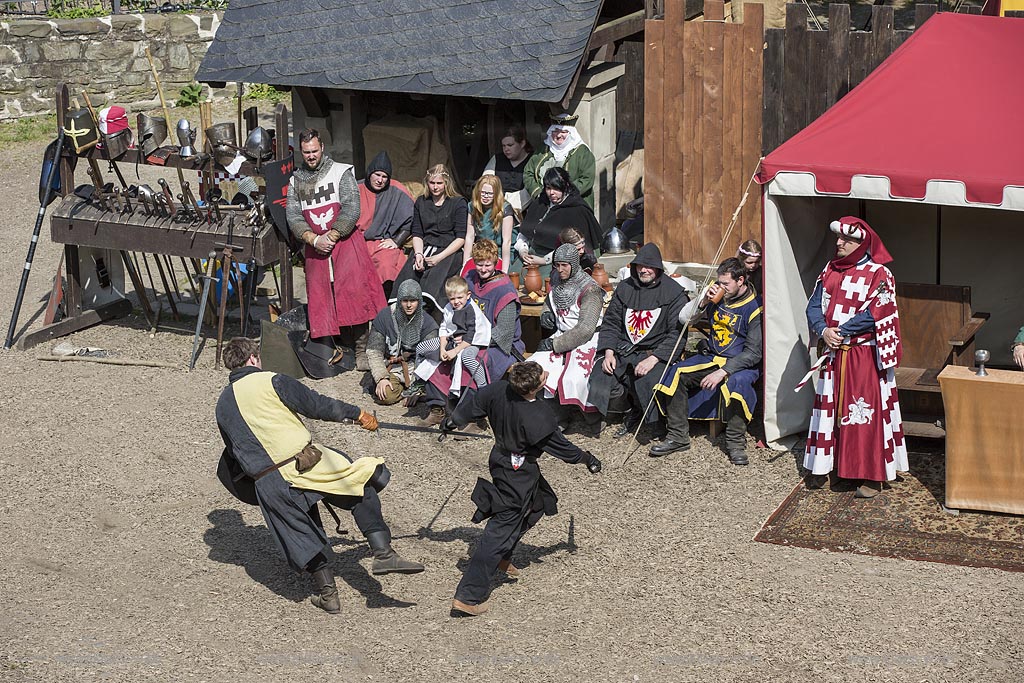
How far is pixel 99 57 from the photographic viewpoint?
17.8 meters

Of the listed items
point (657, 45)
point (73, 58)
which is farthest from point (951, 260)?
point (73, 58)

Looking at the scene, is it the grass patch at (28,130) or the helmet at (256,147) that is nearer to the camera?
the helmet at (256,147)

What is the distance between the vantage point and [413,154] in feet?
37.6

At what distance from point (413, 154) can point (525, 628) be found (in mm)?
5860

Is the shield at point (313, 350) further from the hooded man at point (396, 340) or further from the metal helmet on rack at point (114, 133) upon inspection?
the metal helmet on rack at point (114, 133)

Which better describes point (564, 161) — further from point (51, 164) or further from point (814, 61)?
point (51, 164)

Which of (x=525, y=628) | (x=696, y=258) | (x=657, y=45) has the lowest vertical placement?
(x=525, y=628)

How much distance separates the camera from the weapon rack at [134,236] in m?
10.1

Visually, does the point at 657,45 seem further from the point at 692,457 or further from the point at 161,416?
the point at 161,416

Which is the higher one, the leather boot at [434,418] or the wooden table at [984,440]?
the wooden table at [984,440]

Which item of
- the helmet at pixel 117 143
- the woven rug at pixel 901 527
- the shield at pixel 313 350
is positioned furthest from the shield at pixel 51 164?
the woven rug at pixel 901 527

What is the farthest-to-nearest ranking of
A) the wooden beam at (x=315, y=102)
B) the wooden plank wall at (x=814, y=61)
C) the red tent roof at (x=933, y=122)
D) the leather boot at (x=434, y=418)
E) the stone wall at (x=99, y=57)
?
the stone wall at (x=99, y=57) → the wooden beam at (x=315, y=102) → the wooden plank wall at (x=814, y=61) → the leather boot at (x=434, y=418) → the red tent roof at (x=933, y=122)

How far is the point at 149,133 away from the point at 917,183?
6379 millimetres

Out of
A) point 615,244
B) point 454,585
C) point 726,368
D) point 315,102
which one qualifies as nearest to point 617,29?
point 615,244
